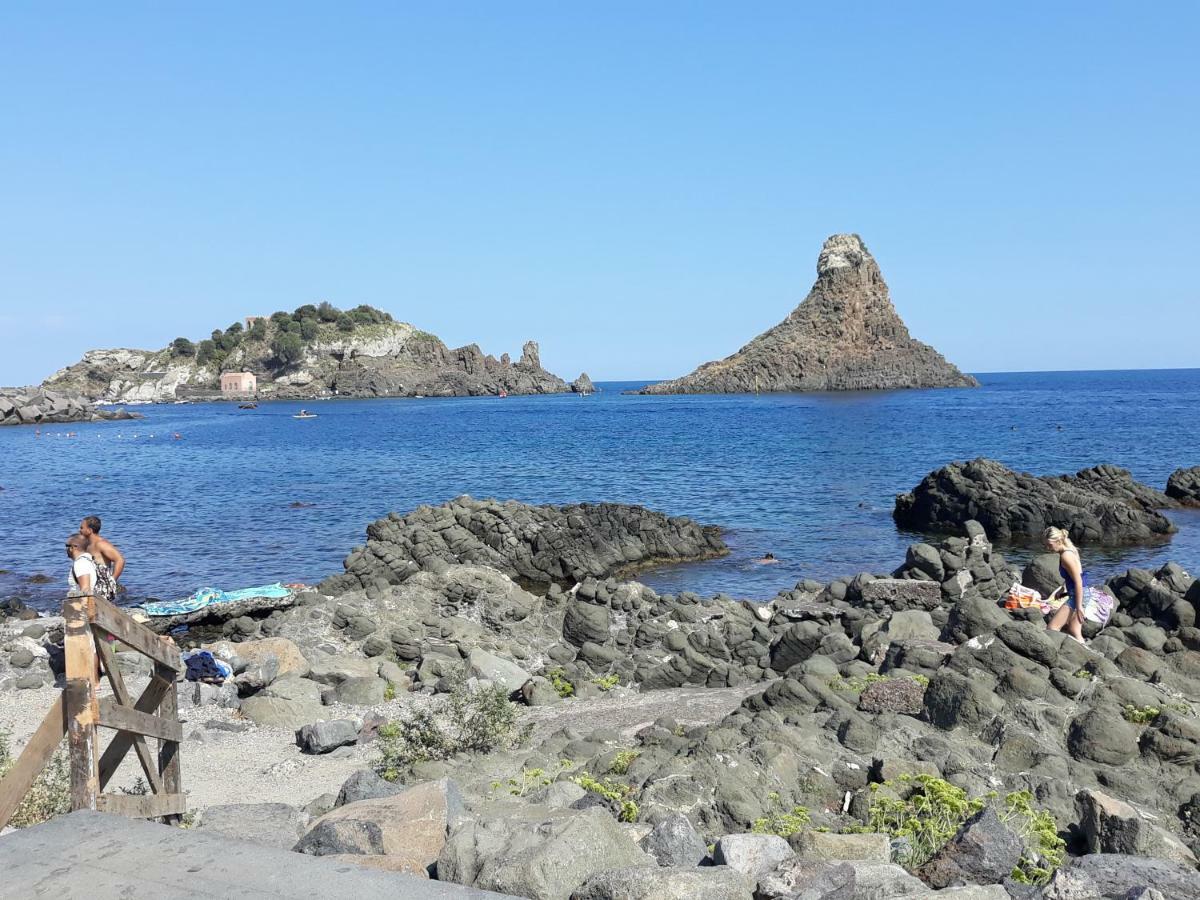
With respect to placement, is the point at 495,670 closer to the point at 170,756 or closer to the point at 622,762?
the point at 622,762

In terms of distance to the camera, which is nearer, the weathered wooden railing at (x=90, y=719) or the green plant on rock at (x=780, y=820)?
the weathered wooden railing at (x=90, y=719)

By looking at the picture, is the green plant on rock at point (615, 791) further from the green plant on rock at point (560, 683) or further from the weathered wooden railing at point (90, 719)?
the green plant on rock at point (560, 683)

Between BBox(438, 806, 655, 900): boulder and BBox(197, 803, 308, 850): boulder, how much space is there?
168 centimetres

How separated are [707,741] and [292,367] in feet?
615

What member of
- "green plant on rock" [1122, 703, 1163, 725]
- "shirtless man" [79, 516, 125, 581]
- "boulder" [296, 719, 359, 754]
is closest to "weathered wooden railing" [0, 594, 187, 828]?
"boulder" [296, 719, 359, 754]

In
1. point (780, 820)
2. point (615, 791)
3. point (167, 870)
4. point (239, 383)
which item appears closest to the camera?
point (167, 870)

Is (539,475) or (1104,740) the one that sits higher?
(1104,740)

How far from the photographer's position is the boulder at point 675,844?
714 cm

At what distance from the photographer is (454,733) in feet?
38.0

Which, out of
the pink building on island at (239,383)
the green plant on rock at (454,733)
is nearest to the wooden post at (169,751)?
the green plant on rock at (454,733)

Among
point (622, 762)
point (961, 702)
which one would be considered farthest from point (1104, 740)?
point (622, 762)

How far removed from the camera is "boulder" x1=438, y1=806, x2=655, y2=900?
6.01m

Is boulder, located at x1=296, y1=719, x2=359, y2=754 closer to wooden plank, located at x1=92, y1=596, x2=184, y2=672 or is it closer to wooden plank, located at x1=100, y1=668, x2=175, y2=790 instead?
wooden plank, located at x1=100, y1=668, x2=175, y2=790

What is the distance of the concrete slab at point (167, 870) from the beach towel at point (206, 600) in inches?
656
